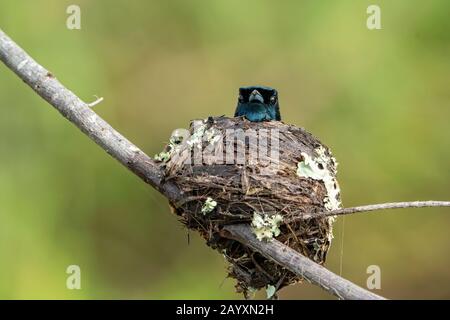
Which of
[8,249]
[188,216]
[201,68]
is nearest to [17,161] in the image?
[8,249]

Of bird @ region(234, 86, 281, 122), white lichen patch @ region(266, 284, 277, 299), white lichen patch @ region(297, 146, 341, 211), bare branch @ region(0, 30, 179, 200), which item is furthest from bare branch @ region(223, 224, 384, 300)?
bird @ region(234, 86, 281, 122)

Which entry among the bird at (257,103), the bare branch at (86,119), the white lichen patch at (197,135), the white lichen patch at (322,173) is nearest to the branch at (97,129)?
the bare branch at (86,119)

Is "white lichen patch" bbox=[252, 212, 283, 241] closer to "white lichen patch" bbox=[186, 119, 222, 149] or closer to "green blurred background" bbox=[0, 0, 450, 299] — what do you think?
"white lichen patch" bbox=[186, 119, 222, 149]

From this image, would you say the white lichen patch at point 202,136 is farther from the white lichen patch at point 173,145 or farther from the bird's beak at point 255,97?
the bird's beak at point 255,97

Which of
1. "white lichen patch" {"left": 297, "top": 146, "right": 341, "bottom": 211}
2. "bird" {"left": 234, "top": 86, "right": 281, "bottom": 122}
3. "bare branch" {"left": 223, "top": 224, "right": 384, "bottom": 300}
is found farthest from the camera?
"bird" {"left": 234, "top": 86, "right": 281, "bottom": 122}

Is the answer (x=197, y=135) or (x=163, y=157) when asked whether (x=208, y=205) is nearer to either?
(x=163, y=157)

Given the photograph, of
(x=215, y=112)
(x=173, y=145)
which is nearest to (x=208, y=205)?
(x=173, y=145)
